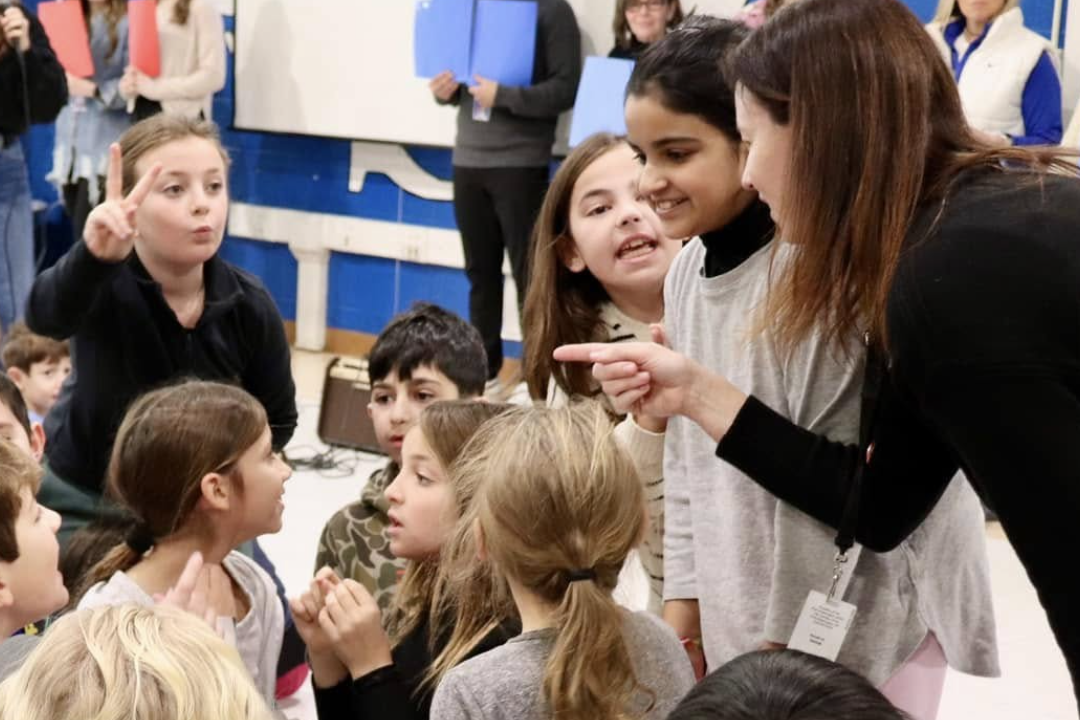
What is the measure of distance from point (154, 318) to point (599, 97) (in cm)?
299

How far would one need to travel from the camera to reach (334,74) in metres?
7.08

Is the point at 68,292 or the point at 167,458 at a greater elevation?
the point at 68,292

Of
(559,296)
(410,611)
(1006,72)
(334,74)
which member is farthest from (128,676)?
(334,74)

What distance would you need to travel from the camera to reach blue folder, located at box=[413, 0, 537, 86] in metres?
5.71

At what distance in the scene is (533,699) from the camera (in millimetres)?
1711

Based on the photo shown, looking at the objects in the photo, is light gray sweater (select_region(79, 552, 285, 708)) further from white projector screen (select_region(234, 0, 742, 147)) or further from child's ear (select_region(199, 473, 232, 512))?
white projector screen (select_region(234, 0, 742, 147))

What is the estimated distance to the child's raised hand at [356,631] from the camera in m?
2.05

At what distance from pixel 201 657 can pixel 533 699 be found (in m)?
0.44

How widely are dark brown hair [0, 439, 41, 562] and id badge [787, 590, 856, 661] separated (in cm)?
106

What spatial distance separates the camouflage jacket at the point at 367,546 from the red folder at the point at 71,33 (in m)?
4.20

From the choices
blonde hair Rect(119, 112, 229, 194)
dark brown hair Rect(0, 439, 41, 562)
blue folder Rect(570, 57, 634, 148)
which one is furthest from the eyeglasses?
dark brown hair Rect(0, 439, 41, 562)

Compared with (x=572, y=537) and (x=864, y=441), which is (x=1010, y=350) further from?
(x=572, y=537)

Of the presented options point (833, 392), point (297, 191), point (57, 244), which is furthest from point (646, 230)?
point (57, 244)

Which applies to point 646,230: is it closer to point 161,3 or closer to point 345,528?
point 345,528
